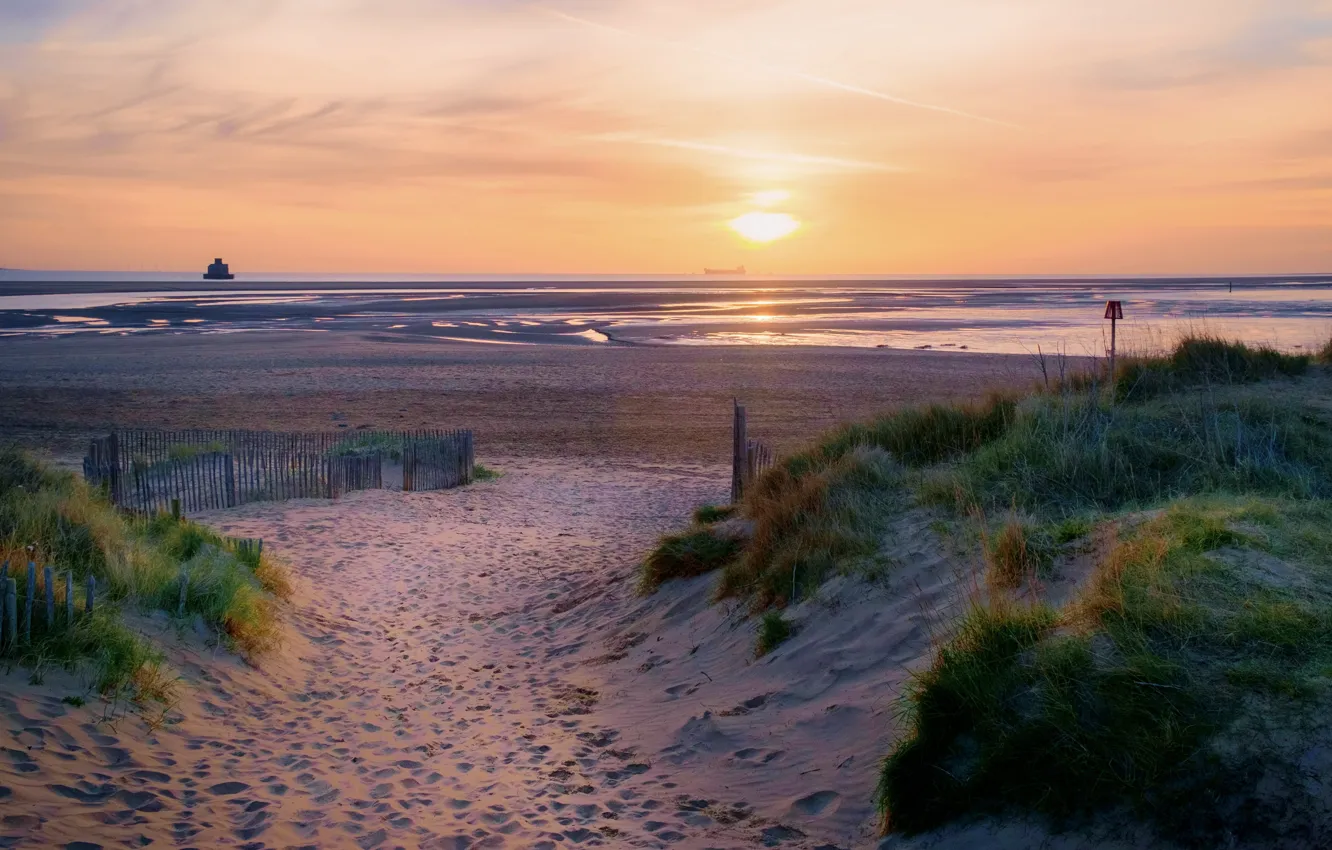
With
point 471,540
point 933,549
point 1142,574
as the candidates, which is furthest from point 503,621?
point 1142,574

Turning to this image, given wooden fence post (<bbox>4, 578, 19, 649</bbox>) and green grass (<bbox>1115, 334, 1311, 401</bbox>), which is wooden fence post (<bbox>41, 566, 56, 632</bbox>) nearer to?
wooden fence post (<bbox>4, 578, 19, 649</bbox>)

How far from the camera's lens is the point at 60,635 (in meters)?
5.71

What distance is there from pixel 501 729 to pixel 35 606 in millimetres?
2771

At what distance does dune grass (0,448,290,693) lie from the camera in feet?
18.8

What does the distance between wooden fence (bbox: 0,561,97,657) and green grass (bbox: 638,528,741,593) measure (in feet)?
13.9

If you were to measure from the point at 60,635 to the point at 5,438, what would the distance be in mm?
15245

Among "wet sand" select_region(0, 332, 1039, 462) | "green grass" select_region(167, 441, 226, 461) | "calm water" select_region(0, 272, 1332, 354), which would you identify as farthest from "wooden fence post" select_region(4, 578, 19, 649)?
"calm water" select_region(0, 272, 1332, 354)

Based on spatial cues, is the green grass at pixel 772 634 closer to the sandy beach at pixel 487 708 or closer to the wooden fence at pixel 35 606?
the sandy beach at pixel 487 708

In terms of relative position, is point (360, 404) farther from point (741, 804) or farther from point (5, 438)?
point (741, 804)

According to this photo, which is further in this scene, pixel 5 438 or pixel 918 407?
pixel 5 438

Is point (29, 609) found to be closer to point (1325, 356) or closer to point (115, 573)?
point (115, 573)

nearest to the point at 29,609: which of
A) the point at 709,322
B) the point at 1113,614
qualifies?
the point at 1113,614

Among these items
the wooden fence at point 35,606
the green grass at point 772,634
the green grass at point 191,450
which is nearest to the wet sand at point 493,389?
the green grass at point 191,450

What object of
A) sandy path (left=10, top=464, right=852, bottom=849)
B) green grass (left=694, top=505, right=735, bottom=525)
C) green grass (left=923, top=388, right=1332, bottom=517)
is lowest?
sandy path (left=10, top=464, right=852, bottom=849)
